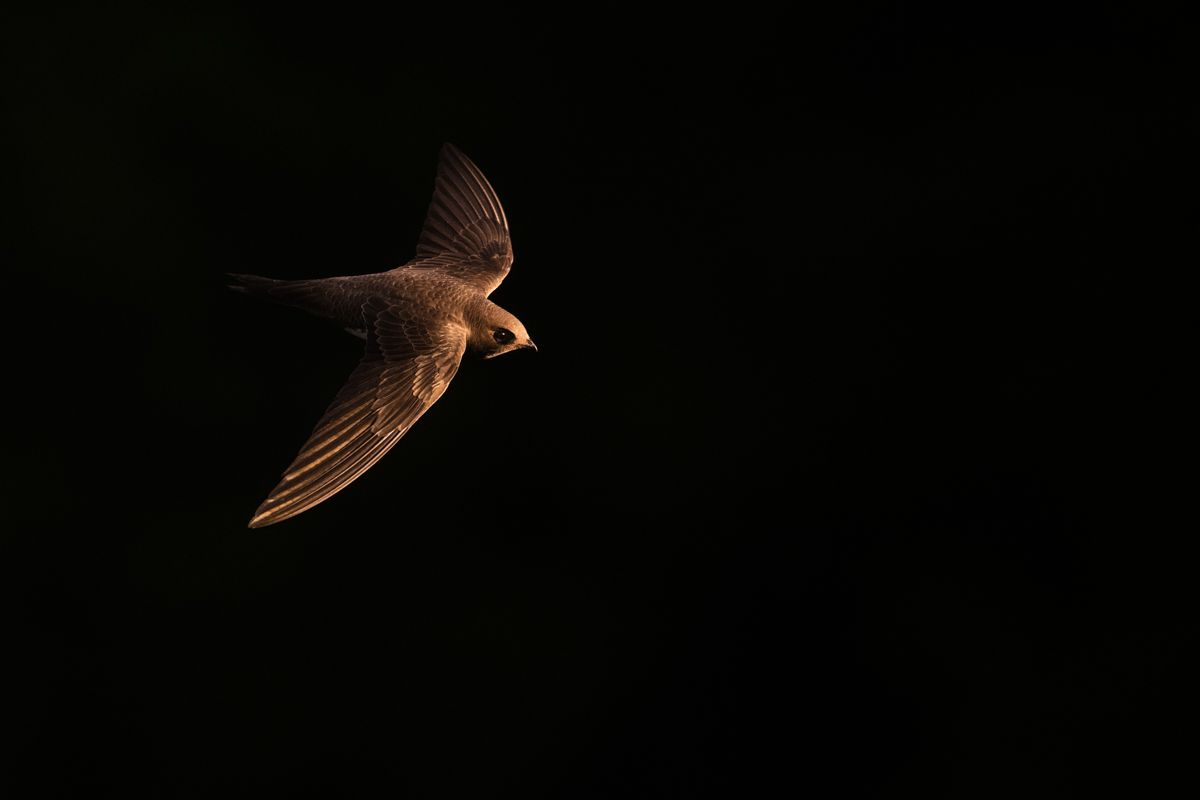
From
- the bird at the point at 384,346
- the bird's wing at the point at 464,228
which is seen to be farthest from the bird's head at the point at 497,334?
the bird's wing at the point at 464,228

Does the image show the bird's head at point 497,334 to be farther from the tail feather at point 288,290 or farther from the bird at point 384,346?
the tail feather at point 288,290

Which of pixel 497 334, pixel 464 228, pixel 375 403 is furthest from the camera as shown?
pixel 464 228

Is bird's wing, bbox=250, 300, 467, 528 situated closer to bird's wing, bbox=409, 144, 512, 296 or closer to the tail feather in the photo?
the tail feather

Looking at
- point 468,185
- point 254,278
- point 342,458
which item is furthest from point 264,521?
point 468,185

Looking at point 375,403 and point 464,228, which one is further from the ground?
point 464,228

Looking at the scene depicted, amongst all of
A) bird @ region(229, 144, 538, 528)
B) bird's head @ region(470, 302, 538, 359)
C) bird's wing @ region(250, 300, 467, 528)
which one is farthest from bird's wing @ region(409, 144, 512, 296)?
bird's wing @ region(250, 300, 467, 528)

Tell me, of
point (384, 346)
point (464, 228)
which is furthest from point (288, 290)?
point (464, 228)

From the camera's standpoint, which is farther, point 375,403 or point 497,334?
point 497,334

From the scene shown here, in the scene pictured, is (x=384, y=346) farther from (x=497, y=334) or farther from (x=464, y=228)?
(x=464, y=228)
